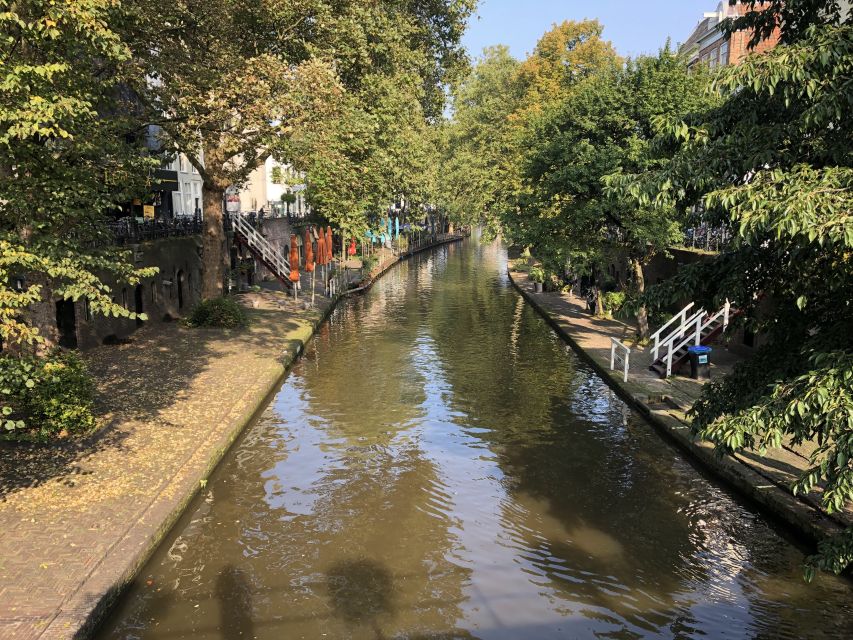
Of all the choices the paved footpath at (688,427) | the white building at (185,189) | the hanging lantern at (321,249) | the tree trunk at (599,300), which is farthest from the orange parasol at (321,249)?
the tree trunk at (599,300)

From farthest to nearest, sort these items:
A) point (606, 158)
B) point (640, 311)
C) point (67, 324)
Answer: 1. point (640, 311)
2. point (606, 158)
3. point (67, 324)

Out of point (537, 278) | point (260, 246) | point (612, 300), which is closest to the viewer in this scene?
point (612, 300)

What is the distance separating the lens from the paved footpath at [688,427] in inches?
443

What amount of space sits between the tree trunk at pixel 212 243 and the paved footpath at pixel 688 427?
14117mm

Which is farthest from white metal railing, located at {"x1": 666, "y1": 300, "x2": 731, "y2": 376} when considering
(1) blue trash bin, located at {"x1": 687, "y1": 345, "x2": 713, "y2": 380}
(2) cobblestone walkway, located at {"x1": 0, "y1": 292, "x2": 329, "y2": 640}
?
(2) cobblestone walkway, located at {"x1": 0, "y1": 292, "x2": 329, "y2": 640}

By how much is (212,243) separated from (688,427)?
19742 millimetres

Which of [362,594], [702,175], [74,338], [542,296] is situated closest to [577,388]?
[362,594]

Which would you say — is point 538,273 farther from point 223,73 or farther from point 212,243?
point 223,73

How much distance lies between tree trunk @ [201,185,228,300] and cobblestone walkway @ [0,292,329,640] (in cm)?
618

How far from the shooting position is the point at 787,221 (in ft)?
20.4

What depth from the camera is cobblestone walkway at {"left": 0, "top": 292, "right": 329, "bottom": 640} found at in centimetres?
874

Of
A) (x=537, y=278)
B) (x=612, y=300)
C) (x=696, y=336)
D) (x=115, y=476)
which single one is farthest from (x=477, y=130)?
(x=115, y=476)

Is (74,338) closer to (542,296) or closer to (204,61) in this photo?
(204,61)

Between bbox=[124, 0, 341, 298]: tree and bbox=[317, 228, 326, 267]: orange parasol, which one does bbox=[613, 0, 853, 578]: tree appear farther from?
bbox=[317, 228, 326, 267]: orange parasol
